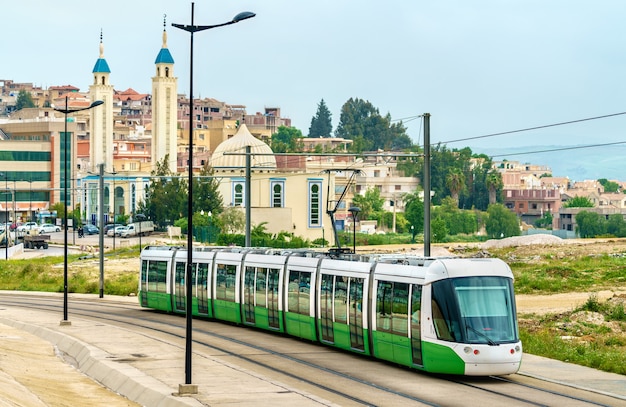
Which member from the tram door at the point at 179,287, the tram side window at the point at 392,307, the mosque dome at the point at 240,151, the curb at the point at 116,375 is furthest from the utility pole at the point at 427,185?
the mosque dome at the point at 240,151

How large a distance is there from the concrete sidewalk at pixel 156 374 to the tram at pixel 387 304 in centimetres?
216

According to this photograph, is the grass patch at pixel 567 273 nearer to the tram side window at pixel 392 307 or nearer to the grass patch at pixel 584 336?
the grass patch at pixel 584 336

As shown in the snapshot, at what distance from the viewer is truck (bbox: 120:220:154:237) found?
122 m

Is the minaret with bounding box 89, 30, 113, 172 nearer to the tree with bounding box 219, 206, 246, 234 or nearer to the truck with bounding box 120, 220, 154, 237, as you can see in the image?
the truck with bounding box 120, 220, 154, 237

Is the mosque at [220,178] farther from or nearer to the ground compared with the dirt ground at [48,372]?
farther from the ground

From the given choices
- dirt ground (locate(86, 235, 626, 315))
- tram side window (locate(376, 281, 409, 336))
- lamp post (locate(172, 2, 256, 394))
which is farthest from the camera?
dirt ground (locate(86, 235, 626, 315))

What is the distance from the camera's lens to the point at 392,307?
27.2 meters

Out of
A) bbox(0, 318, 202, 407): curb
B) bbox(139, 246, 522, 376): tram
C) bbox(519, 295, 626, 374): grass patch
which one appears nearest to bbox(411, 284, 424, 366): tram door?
bbox(139, 246, 522, 376): tram

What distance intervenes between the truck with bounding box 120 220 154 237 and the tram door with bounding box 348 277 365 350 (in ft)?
308

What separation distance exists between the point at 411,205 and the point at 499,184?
172 feet

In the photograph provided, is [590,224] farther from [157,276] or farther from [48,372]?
[48,372]

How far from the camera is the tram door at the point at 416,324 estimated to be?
84.8ft

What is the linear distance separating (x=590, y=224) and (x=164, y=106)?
62735 mm

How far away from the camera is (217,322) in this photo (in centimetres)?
4062
